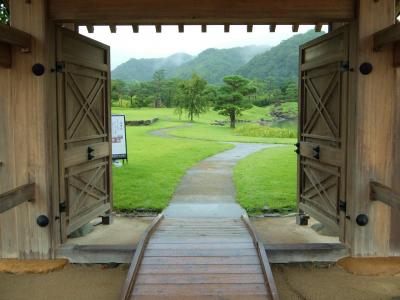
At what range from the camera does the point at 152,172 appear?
11.5m

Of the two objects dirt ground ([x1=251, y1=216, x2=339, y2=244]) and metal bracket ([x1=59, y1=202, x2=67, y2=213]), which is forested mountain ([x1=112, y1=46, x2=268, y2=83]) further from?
metal bracket ([x1=59, y1=202, x2=67, y2=213])

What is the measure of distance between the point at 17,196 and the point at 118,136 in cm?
673

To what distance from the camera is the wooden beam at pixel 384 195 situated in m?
4.28

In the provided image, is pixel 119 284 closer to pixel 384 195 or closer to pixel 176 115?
pixel 384 195

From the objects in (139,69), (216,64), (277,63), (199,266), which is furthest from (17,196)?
(139,69)

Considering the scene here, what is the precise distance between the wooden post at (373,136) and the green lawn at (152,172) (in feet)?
12.8

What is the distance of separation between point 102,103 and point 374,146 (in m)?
4.03

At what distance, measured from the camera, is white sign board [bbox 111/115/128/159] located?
11.0m

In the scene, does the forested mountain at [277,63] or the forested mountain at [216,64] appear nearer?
the forested mountain at [277,63]

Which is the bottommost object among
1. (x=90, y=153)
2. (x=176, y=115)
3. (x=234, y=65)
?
(x=90, y=153)

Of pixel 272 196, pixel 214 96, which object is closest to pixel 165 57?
pixel 214 96

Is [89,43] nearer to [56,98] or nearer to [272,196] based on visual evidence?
[56,98]

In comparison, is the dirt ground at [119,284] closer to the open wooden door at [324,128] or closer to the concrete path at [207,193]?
the open wooden door at [324,128]

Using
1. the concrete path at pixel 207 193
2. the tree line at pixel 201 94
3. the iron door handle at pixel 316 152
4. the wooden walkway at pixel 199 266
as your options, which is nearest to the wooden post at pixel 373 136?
the iron door handle at pixel 316 152
